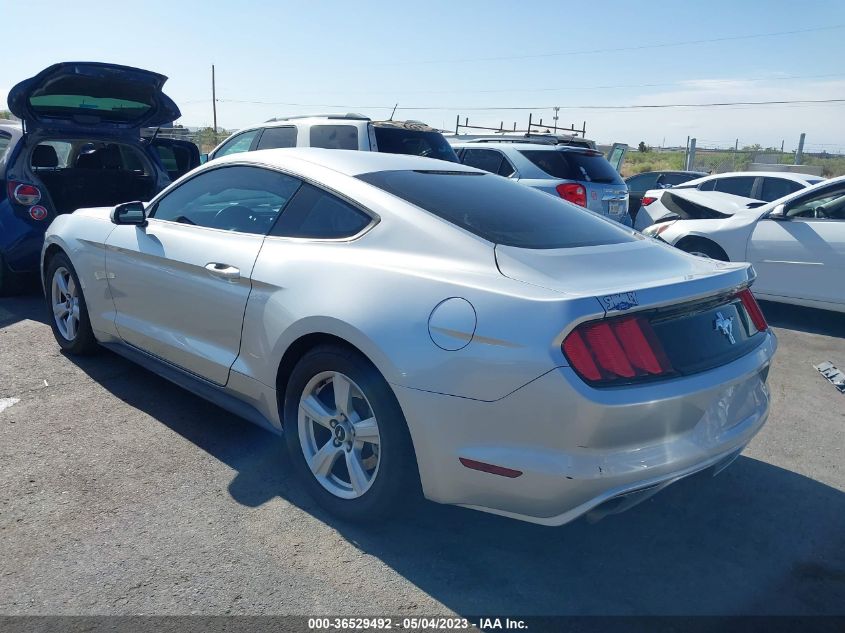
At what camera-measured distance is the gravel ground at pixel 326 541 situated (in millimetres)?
2707

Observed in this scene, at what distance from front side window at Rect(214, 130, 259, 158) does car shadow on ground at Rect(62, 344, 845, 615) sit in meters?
6.48

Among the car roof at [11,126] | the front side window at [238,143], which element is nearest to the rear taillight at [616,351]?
the car roof at [11,126]

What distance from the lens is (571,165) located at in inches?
355

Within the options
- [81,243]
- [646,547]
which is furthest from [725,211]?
[81,243]

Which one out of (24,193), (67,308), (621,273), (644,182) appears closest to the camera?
(621,273)

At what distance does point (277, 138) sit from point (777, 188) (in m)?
7.41

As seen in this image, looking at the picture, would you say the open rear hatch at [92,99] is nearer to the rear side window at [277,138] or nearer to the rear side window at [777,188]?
the rear side window at [277,138]

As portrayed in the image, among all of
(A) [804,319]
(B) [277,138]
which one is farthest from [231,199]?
(A) [804,319]

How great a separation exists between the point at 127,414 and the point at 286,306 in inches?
66.5

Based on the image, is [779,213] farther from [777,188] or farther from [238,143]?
[238,143]

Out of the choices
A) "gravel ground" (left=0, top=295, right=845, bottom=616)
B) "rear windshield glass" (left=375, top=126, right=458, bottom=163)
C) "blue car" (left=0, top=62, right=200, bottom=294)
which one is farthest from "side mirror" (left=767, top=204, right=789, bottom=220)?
"blue car" (left=0, top=62, right=200, bottom=294)

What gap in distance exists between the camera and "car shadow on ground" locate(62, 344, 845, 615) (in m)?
2.74

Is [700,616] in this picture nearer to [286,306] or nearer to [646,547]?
[646,547]

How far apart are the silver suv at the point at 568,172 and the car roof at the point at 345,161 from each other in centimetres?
489
